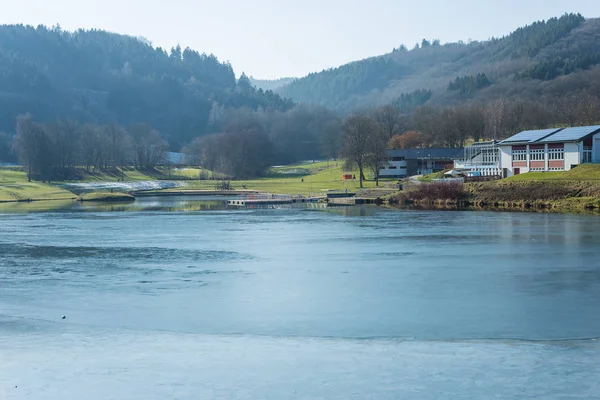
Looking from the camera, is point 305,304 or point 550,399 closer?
point 550,399

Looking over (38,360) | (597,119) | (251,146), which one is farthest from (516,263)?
(251,146)

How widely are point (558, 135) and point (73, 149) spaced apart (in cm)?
8013

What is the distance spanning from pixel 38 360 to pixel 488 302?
1207 centimetres

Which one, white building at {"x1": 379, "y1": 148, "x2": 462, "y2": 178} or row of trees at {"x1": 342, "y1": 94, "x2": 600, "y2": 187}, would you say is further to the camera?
white building at {"x1": 379, "y1": 148, "x2": 462, "y2": 178}

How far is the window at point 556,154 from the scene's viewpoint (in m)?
71.9

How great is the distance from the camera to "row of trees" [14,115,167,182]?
362ft

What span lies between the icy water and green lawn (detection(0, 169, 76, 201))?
50778mm

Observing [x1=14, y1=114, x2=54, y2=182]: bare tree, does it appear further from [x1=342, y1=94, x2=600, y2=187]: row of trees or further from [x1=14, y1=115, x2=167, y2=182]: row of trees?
[x1=342, y1=94, x2=600, y2=187]: row of trees

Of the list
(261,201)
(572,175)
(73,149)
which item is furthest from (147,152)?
(572,175)

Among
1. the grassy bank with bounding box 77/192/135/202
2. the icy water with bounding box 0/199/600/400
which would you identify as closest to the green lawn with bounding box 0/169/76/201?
the grassy bank with bounding box 77/192/135/202

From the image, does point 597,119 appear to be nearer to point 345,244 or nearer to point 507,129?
point 507,129

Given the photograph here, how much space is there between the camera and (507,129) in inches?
4584

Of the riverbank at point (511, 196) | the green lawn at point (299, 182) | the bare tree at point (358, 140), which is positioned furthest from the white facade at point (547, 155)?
the bare tree at point (358, 140)

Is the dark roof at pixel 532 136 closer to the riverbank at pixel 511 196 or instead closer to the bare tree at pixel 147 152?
the riverbank at pixel 511 196
